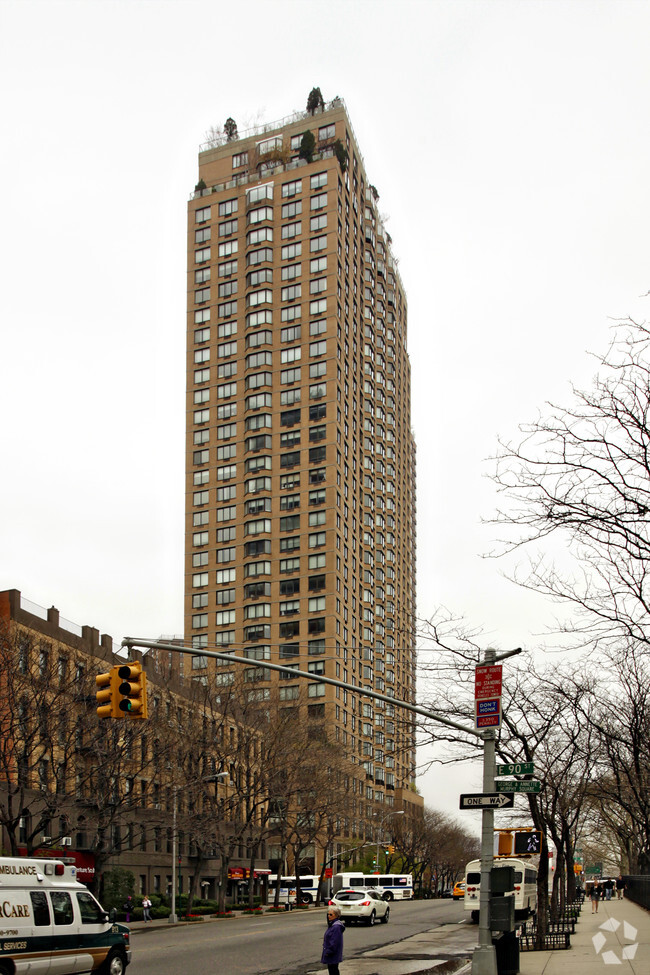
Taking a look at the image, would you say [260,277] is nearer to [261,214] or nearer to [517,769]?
[261,214]

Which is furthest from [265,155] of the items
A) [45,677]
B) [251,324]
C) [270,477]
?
[45,677]

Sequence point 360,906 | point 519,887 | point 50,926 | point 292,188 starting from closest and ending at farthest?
point 50,926 → point 519,887 → point 360,906 → point 292,188

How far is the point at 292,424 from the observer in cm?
11825

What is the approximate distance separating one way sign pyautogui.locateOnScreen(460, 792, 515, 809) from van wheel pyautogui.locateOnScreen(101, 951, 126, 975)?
8087 millimetres

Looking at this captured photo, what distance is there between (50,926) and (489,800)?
328 inches

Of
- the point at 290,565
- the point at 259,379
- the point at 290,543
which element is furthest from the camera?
the point at 259,379

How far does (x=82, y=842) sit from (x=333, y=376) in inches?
2829

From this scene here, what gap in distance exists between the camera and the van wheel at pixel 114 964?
19.8 metres

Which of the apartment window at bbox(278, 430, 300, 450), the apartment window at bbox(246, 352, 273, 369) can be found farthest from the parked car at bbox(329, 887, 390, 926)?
the apartment window at bbox(246, 352, 273, 369)

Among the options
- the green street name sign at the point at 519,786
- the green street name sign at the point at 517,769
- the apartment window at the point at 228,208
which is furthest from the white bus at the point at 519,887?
the apartment window at the point at 228,208

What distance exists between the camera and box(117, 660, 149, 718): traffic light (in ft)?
54.0

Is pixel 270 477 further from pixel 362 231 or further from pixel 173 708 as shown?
pixel 173 708

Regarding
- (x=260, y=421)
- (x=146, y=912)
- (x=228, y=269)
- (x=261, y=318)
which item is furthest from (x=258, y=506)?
(x=146, y=912)

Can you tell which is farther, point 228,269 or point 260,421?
point 228,269
